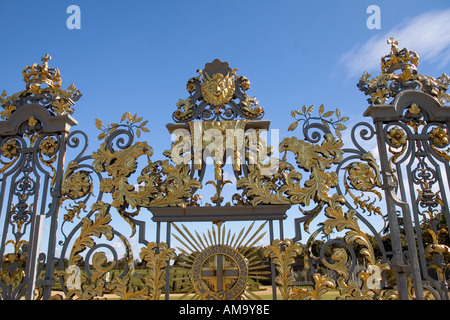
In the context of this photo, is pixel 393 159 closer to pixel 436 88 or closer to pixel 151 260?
pixel 436 88


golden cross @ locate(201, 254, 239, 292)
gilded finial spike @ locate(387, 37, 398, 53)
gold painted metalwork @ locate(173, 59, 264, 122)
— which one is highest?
gilded finial spike @ locate(387, 37, 398, 53)

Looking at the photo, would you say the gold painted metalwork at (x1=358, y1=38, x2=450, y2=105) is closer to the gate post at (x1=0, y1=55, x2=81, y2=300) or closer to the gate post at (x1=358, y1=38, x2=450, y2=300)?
the gate post at (x1=358, y1=38, x2=450, y2=300)

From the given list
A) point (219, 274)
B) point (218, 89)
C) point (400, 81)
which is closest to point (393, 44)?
point (400, 81)

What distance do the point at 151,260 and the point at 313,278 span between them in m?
1.70

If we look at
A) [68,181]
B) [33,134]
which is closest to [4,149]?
[33,134]

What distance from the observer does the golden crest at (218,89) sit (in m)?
4.46

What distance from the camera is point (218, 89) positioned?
4.44 metres

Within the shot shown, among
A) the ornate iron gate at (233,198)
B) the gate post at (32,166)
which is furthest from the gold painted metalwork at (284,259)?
the gate post at (32,166)

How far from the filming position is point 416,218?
159 inches

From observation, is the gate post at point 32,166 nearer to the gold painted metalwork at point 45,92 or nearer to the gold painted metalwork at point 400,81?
the gold painted metalwork at point 45,92

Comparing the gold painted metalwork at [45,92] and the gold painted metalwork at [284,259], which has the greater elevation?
the gold painted metalwork at [45,92]

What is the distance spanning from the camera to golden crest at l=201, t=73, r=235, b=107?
176 inches

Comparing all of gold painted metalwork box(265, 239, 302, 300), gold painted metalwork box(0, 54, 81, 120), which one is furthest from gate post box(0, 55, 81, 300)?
gold painted metalwork box(265, 239, 302, 300)
